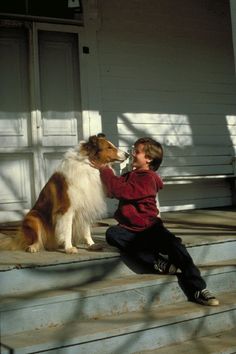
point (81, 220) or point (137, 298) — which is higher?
point (81, 220)

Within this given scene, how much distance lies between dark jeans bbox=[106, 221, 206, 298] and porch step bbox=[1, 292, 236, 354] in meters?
0.18

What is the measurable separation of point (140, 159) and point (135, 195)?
314mm

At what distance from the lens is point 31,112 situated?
6383mm

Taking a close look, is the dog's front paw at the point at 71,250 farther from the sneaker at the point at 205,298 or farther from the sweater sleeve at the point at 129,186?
the sneaker at the point at 205,298

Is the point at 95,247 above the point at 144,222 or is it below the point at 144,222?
below

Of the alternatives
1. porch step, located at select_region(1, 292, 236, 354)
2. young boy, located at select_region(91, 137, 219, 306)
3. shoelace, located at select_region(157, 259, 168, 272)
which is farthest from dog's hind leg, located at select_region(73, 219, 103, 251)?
porch step, located at select_region(1, 292, 236, 354)

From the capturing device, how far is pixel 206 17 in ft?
25.1

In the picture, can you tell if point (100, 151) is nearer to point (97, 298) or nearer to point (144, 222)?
point (144, 222)

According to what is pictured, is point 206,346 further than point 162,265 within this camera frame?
No

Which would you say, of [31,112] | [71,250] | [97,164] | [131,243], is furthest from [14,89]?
[131,243]

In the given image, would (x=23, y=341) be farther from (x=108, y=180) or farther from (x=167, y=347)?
(x=108, y=180)

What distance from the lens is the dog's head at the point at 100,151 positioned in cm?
415

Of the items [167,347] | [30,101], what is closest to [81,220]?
[167,347]

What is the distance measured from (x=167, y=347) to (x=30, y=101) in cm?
391
